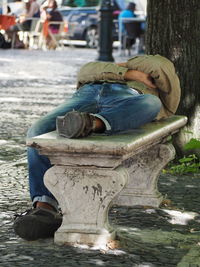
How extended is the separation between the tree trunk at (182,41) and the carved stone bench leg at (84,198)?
112 inches

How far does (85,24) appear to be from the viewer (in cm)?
3469

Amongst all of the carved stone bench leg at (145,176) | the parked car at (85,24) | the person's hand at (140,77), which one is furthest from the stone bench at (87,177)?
the parked car at (85,24)

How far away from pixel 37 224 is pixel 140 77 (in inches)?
51.7

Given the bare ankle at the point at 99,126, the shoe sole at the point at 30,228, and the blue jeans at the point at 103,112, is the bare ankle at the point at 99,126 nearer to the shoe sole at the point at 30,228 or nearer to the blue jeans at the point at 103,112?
the blue jeans at the point at 103,112

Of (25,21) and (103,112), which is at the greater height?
(103,112)

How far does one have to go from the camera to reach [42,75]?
19.0m

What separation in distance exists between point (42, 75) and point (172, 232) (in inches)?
548

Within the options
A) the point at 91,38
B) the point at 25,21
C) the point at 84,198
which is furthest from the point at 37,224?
the point at 91,38

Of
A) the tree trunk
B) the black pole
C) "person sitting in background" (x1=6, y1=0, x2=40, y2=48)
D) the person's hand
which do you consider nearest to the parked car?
"person sitting in background" (x1=6, y1=0, x2=40, y2=48)

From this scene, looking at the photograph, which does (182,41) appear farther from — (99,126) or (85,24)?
(85,24)

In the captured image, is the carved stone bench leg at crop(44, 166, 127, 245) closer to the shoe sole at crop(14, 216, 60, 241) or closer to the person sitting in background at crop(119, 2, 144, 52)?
the shoe sole at crop(14, 216, 60, 241)

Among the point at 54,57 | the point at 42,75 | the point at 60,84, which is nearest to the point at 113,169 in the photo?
the point at 60,84

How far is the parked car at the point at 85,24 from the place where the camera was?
3461 cm

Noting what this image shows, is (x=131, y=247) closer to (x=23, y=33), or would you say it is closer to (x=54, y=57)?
(x=54, y=57)
